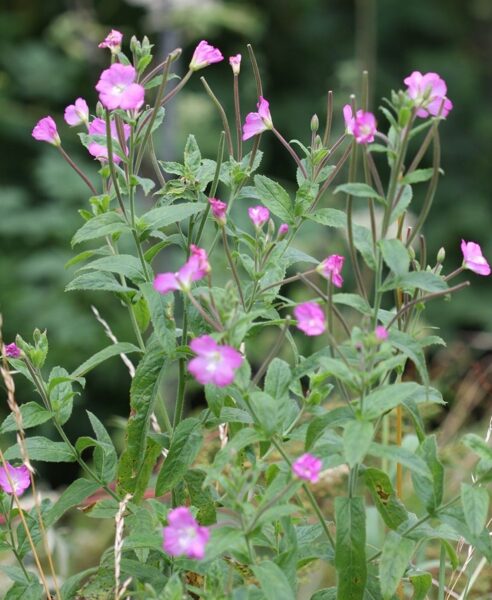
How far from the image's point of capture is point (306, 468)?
2.77 ft

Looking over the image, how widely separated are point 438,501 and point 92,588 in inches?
15.2

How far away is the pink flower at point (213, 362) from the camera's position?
81 cm

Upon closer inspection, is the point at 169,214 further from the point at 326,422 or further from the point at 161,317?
the point at 326,422

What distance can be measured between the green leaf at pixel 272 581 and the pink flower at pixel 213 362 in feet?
0.61

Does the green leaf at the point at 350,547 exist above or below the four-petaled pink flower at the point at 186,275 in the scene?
below

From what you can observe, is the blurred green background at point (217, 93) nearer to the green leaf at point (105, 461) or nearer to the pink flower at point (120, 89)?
the green leaf at point (105, 461)

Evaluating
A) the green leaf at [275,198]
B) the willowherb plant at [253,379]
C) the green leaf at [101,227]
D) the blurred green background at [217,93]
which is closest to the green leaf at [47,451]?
the willowherb plant at [253,379]

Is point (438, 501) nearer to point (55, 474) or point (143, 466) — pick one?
point (143, 466)

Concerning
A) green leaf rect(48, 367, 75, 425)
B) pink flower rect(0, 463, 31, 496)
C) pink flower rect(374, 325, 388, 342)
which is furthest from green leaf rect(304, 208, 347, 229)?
pink flower rect(0, 463, 31, 496)

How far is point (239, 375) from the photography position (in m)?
0.90

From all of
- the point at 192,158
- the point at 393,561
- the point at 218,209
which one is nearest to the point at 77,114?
the point at 192,158

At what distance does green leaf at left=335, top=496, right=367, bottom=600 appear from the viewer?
0.95 m

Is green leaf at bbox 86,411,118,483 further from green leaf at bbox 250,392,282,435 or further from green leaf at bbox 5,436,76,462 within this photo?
green leaf at bbox 250,392,282,435

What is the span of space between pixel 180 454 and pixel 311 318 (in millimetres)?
252
